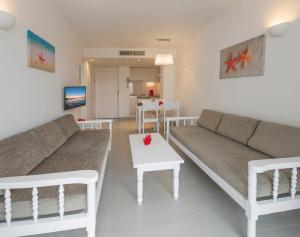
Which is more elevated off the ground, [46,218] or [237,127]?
[237,127]

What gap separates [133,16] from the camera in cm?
354

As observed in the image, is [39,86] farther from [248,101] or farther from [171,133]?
[248,101]

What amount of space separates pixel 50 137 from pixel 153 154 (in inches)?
46.7

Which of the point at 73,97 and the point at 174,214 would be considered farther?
the point at 73,97

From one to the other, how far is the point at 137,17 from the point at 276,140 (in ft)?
9.37

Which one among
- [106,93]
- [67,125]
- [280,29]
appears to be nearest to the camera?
[280,29]

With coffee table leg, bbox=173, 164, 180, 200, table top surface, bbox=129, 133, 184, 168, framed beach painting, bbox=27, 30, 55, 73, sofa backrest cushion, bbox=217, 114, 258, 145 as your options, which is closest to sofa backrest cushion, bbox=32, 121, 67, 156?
framed beach painting, bbox=27, 30, 55, 73

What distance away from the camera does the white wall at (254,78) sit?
217cm

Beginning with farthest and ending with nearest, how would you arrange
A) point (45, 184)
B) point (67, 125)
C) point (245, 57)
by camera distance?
point (67, 125) < point (245, 57) < point (45, 184)

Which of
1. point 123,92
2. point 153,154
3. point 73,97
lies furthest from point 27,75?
point 123,92

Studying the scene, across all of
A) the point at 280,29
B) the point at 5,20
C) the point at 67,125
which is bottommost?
the point at 67,125

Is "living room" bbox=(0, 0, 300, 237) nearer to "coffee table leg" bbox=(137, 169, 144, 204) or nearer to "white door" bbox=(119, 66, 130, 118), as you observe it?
"coffee table leg" bbox=(137, 169, 144, 204)

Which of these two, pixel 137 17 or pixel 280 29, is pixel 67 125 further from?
pixel 280 29

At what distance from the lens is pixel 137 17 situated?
3.59m
